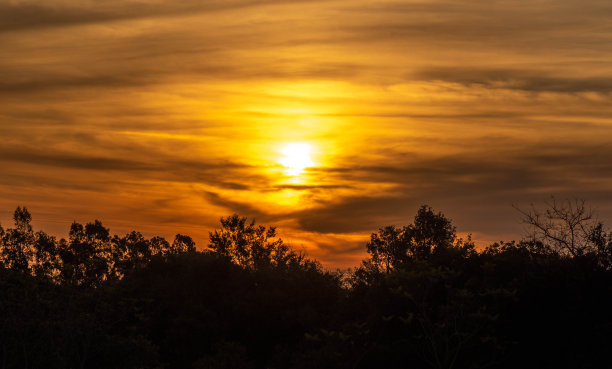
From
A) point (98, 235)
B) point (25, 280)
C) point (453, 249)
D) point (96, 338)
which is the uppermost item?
point (98, 235)

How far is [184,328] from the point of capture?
144ft

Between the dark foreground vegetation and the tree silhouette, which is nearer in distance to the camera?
the dark foreground vegetation

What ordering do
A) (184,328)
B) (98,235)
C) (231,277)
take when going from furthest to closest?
1. (98,235)
2. (231,277)
3. (184,328)

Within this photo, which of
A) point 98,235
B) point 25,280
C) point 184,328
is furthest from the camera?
point 98,235

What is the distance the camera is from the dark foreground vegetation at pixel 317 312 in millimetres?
34281

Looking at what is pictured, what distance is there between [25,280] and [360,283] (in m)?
18.2

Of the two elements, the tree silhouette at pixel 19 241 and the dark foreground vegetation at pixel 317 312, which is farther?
the tree silhouette at pixel 19 241

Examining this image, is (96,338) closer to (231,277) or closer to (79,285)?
(79,285)

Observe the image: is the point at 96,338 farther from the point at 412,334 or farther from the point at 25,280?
the point at 412,334

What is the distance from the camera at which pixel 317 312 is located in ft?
149

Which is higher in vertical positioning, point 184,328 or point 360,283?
point 360,283

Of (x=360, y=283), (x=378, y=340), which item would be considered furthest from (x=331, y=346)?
(x=360, y=283)

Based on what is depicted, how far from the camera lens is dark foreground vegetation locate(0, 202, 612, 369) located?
34.3m

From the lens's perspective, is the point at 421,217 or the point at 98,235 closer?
the point at 421,217
